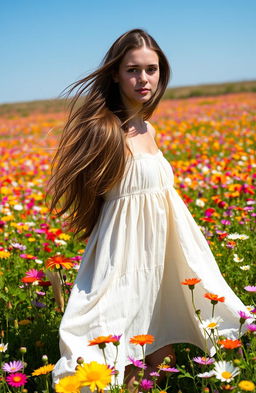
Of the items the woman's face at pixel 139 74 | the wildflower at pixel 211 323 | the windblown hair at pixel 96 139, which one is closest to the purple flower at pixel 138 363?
the wildflower at pixel 211 323

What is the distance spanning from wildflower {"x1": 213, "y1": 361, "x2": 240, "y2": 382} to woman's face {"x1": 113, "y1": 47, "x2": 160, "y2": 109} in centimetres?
122

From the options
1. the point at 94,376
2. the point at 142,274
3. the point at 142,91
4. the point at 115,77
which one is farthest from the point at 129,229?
the point at 94,376

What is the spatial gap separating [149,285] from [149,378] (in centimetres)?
41

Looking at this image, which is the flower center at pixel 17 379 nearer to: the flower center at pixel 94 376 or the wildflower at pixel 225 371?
the flower center at pixel 94 376

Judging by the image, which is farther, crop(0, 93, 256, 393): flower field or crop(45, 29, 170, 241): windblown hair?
crop(45, 29, 170, 241): windblown hair

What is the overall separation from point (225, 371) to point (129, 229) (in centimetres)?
76

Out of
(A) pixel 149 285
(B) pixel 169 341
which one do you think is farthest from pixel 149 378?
(A) pixel 149 285

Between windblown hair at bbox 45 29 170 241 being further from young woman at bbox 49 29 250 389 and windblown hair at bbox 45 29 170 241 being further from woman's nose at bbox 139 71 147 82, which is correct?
A: woman's nose at bbox 139 71 147 82

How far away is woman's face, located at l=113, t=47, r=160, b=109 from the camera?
2.58m

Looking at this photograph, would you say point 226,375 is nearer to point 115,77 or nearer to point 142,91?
point 142,91

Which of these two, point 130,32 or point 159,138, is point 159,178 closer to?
point 130,32

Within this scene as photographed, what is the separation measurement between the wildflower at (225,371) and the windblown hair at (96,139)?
2.96 ft

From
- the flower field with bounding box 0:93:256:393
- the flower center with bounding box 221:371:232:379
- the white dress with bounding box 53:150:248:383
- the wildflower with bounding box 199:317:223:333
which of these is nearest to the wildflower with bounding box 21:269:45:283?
the flower field with bounding box 0:93:256:393

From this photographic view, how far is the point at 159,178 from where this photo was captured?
2582 millimetres
